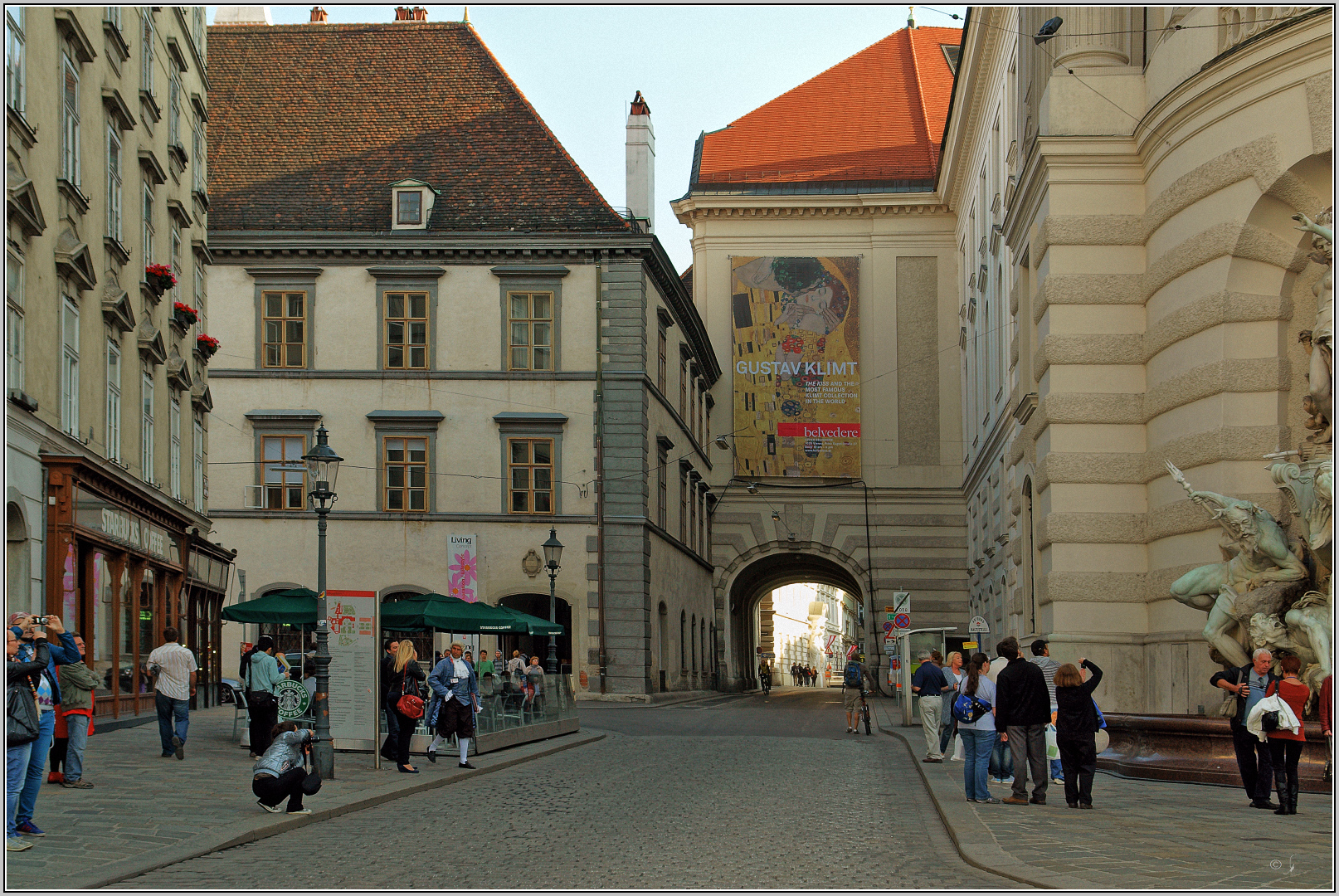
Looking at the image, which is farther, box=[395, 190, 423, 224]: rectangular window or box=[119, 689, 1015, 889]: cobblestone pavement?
box=[395, 190, 423, 224]: rectangular window

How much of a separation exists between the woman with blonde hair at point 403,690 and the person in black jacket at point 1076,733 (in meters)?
8.27

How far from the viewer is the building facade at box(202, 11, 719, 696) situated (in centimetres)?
4388

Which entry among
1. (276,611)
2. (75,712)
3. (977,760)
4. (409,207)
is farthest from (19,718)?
(409,207)

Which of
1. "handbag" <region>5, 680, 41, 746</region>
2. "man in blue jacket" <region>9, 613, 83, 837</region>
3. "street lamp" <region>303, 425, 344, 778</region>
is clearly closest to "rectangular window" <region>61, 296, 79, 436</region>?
"street lamp" <region>303, 425, 344, 778</region>

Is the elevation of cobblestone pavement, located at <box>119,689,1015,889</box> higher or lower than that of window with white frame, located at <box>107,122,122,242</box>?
lower

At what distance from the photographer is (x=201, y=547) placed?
1320 inches

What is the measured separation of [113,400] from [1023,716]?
16.8 m

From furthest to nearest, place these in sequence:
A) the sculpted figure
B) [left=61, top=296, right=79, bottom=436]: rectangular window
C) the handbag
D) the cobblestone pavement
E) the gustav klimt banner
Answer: the gustav klimt banner < [left=61, top=296, right=79, bottom=436]: rectangular window < the sculpted figure < the handbag < the cobblestone pavement

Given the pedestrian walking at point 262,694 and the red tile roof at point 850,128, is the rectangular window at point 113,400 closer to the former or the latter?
the pedestrian walking at point 262,694

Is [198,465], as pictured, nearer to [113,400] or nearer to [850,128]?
[113,400]

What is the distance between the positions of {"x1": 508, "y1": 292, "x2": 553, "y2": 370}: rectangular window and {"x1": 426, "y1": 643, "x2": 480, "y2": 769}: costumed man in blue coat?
23862 mm

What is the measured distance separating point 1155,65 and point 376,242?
2584 centimetres

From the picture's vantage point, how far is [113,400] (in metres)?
26.1

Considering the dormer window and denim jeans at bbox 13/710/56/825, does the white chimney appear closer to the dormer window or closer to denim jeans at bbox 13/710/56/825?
the dormer window
